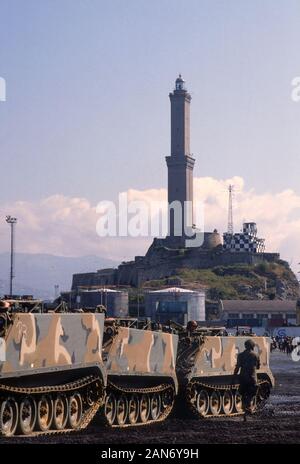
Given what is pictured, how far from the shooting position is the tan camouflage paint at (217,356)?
2295cm

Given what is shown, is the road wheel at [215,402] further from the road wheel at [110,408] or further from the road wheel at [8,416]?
the road wheel at [8,416]

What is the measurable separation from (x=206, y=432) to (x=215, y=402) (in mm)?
5647

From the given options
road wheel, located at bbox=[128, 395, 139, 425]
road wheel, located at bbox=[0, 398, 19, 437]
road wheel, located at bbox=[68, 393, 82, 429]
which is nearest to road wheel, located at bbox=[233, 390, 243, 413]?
road wheel, located at bbox=[128, 395, 139, 425]

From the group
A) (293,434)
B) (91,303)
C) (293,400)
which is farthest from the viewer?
(91,303)

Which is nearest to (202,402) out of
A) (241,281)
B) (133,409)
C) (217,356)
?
(217,356)

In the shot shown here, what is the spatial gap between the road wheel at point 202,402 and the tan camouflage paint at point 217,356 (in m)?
0.43

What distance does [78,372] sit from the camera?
1878 cm

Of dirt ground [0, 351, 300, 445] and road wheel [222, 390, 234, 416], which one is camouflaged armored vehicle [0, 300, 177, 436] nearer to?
dirt ground [0, 351, 300, 445]

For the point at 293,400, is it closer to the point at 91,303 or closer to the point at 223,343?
the point at 223,343

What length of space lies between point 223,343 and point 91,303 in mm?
85438

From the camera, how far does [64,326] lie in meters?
18.2

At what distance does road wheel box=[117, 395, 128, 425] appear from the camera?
20.0 metres

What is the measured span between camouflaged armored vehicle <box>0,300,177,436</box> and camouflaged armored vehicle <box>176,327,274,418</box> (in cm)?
45

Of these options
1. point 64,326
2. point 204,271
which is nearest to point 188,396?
point 64,326
